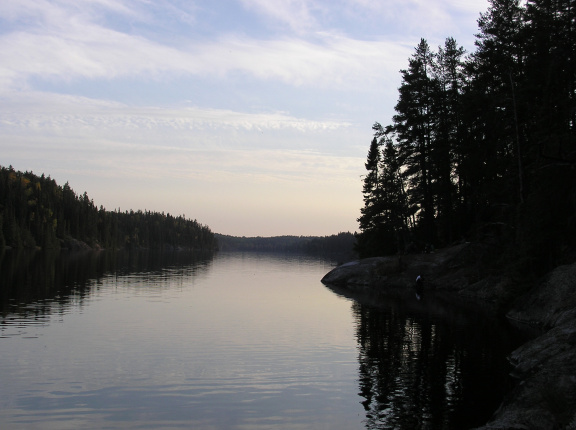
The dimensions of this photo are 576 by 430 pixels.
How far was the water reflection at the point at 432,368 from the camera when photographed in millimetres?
12883

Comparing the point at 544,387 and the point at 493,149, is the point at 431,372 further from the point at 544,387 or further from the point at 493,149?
the point at 493,149

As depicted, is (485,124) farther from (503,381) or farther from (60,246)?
(60,246)

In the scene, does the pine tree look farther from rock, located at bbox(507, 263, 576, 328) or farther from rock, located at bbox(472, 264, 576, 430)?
rock, located at bbox(472, 264, 576, 430)

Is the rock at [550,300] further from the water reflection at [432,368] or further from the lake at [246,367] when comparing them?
the lake at [246,367]

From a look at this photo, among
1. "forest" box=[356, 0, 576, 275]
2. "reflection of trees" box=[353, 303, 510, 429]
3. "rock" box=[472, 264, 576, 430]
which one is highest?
"forest" box=[356, 0, 576, 275]

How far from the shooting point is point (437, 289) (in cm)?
4428

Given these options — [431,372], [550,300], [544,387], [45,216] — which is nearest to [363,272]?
[550,300]

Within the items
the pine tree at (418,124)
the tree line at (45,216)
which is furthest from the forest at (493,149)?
the tree line at (45,216)

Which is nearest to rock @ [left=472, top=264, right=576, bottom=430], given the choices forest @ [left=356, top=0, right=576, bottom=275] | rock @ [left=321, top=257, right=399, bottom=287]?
forest @ [left=356, top=0, right=576, bottom=275]

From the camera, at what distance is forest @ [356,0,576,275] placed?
2838 cm

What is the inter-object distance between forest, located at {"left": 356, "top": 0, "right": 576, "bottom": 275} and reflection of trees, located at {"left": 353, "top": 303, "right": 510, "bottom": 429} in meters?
6.84

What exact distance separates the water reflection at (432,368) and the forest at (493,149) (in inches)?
265

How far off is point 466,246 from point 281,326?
75.5 ft

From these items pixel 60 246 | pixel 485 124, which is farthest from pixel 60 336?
pixel 60 246
